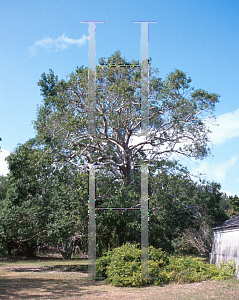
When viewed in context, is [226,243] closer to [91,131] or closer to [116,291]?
[116,291]

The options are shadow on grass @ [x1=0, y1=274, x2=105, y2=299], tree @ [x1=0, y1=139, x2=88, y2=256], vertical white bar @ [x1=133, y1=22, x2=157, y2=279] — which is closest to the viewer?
shadow on grass @ [x1=0, y1=274, x2=105, y2=299]

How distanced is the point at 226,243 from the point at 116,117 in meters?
6.83

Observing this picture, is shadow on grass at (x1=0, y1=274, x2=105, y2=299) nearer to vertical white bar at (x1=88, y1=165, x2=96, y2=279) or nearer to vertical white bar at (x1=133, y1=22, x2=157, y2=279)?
vertical white bar at (x1=88, y1=165, x2=96, y2=279)

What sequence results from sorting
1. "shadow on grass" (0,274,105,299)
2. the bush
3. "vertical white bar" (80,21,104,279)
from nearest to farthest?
"shadow on grass" (0,274,105,299) → the bush → "vertical white bar" (80,21,104,279)

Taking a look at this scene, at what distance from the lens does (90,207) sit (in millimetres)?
12727

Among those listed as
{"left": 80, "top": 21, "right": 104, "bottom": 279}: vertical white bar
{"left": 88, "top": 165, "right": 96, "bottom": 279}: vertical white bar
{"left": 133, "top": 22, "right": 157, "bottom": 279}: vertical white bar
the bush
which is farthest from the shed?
{"left": 88, "top": 165, "right": 96, "bottom": 279}: vertical white bar

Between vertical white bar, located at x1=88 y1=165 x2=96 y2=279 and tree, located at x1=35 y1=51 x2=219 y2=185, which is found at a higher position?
tree, located at x1=35 y1=51 x2=219 y2=185

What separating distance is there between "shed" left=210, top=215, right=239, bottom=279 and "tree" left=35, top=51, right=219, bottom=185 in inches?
187

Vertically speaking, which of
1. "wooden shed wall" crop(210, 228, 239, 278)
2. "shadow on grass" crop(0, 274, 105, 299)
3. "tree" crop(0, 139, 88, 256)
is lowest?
"shadow on grass" crop(0, 274, 105, 299)

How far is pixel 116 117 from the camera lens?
13836 mm

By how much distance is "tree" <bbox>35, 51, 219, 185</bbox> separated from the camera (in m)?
13.8

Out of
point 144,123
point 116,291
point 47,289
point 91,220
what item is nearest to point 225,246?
point 116,291

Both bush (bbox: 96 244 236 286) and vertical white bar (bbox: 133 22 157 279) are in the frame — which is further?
vertical white bar (bbox: 133 22 157 279)

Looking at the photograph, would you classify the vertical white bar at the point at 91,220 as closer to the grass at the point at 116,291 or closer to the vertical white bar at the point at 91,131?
the vertical white bar at the point at 91,131
